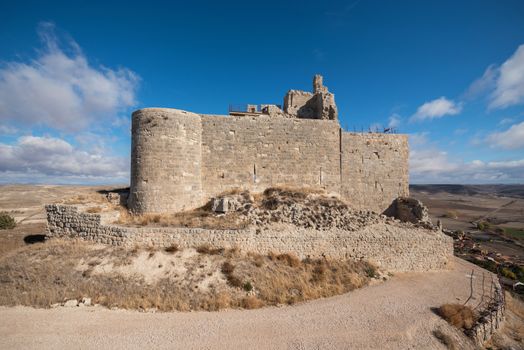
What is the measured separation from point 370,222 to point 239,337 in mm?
8613

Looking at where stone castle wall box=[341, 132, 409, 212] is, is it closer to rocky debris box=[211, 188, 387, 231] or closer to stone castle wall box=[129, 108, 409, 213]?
stone castle wall box=[129, 108, 409, 213]

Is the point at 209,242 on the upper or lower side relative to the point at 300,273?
upper

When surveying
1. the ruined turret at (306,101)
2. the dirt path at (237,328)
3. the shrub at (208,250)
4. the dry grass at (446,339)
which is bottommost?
the dry grass at (446,339)

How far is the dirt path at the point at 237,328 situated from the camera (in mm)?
6055

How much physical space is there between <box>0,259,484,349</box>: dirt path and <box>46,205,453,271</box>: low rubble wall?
2631mm

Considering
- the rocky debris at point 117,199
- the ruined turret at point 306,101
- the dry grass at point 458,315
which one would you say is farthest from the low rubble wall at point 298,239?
the ruined turret at point 306,101

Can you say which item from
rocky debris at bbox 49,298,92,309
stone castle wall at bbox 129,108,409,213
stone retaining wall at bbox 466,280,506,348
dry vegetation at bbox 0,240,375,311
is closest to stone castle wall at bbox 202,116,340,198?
stone castle wall at bbox 129,108,409,213

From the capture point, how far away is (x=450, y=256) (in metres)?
13.1

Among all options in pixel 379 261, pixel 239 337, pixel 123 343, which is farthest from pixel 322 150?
pixel 123 343

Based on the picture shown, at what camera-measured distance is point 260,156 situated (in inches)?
578

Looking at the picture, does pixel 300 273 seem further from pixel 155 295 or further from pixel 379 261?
pixel 155 295

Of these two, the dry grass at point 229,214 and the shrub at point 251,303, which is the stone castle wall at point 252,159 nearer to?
the dry grass at point 229,214

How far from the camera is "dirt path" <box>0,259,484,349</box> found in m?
6.05

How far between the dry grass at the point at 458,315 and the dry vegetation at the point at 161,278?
286cm
